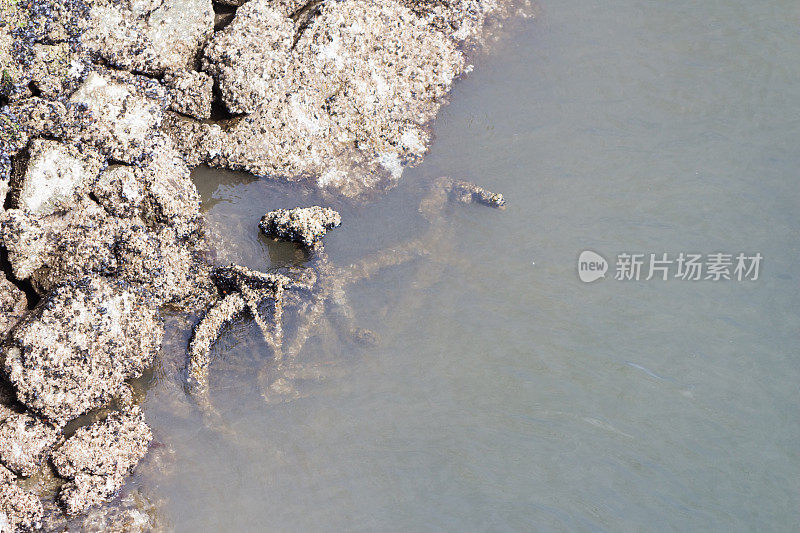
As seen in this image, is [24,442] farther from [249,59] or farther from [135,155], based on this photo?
[249,59]

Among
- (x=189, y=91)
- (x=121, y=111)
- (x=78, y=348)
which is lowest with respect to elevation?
(x=78, y=348)

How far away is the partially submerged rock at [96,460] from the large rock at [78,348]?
0.20 meters

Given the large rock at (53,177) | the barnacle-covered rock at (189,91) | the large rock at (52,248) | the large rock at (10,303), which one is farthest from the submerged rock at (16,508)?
the barnacle-covered rock at (189,91)

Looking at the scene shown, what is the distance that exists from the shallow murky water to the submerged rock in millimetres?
669

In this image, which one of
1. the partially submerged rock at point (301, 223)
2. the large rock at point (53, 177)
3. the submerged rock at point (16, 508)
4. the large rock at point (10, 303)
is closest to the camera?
the submerged rock at point (16, 508)

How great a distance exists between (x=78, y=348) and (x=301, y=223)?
162 cm

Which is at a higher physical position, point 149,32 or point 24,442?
point 149,32

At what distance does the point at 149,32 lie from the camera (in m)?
4.93

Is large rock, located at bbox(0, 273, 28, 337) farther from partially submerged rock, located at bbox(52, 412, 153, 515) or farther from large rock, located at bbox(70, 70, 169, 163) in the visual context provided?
large rock, located at bbox(70, 70, 169, 163)

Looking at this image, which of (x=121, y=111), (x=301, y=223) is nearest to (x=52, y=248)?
(x=121, y=111)

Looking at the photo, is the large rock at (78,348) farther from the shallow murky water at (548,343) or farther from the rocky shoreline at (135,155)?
the shallow murky water at (548,343)

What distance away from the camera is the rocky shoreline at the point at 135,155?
389 centimetres

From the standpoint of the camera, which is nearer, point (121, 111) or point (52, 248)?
point (52, 248)

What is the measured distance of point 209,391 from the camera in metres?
4.15
